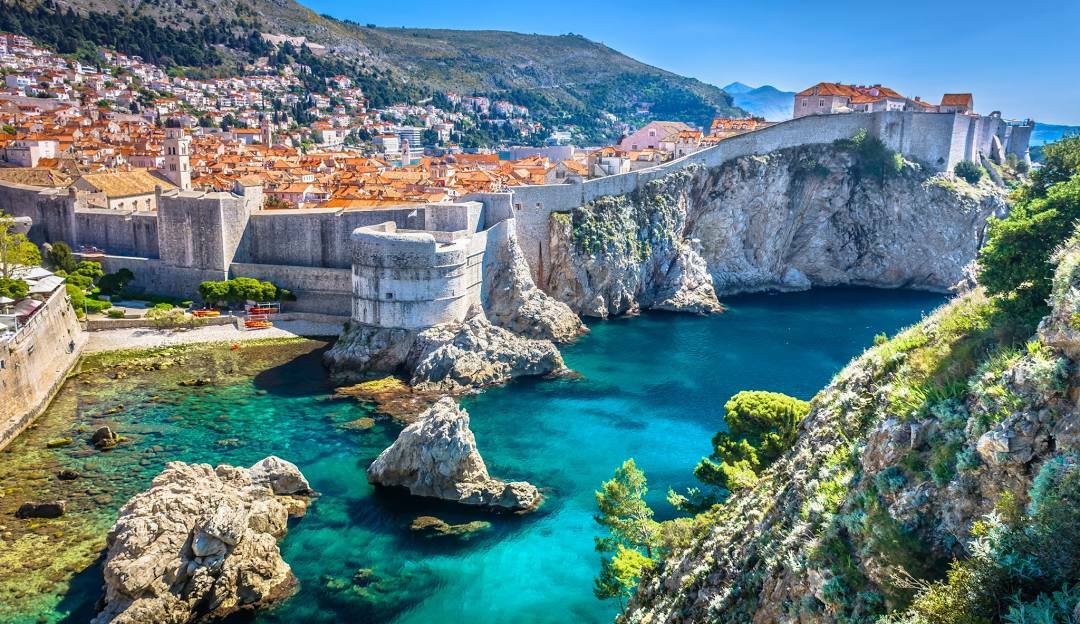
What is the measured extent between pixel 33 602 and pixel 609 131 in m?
113

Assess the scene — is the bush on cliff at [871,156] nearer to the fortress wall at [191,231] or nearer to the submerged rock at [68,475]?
the fortress wall at [191,231]

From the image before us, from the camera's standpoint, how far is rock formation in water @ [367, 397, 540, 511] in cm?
1962

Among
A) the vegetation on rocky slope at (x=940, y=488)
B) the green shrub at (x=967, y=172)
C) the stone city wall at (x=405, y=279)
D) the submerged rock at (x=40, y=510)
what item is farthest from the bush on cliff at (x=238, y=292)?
the green shrub at (x=967, y=172)

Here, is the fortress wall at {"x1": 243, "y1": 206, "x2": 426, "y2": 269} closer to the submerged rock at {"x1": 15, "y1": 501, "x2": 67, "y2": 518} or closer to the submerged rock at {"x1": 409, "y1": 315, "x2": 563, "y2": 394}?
the submerged rock at {"x1": 409, "y1": 315, "x2": 563, "y2": 394}

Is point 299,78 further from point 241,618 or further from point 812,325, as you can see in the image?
point 241,618

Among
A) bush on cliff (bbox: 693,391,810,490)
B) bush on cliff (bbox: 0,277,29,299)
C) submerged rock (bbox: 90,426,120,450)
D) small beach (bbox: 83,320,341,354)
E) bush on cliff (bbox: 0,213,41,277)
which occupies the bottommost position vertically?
submerged rock (bbox: 90,426,120,450)

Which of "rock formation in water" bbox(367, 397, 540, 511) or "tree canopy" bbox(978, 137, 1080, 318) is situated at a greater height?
"tree canopy" bbox(978, 137, 1080, 318)

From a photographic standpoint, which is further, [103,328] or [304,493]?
[103,328]

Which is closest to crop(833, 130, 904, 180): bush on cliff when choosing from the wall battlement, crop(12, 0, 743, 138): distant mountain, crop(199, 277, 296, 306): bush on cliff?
the wall battlement

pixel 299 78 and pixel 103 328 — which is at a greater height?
pixel 299 78

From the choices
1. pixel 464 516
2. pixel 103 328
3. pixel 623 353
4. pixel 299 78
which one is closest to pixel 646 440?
pixel 464 516

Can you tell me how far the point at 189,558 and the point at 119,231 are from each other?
85.2 feet

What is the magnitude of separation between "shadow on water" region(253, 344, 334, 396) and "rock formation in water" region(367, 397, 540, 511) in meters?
7.59

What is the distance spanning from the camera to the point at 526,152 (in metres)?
81.5
